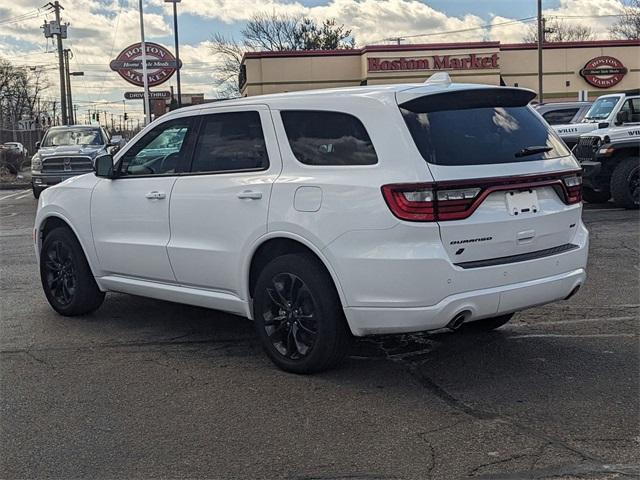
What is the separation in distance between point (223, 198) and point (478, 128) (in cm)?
173

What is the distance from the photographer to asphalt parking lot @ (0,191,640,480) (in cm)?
375

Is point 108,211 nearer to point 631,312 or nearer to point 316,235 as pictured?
point 316,235

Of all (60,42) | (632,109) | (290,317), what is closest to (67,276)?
(290,317)

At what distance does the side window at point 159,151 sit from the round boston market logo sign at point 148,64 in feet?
87.1

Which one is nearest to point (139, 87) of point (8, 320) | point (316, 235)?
point (8, 320)

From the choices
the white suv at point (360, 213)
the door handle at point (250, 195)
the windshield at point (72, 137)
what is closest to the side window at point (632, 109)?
the white suv at point (360, 213)

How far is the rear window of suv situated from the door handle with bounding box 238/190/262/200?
108 centimetres

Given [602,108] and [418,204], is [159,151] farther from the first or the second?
[602,108]

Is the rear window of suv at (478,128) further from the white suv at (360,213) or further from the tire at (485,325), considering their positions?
the tire at (485,325)

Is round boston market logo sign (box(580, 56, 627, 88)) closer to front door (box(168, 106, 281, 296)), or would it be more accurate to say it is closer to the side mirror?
the side mirror

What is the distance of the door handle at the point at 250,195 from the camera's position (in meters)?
5.04

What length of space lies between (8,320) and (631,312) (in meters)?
5.21

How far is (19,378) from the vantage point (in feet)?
16.8

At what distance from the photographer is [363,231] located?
176 inches
